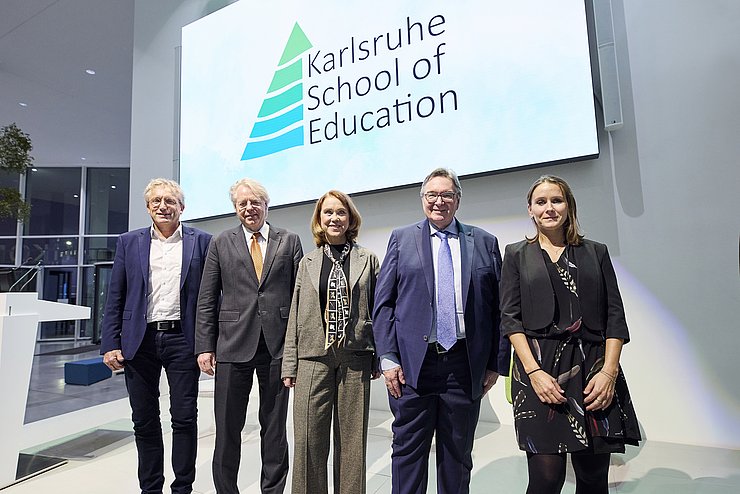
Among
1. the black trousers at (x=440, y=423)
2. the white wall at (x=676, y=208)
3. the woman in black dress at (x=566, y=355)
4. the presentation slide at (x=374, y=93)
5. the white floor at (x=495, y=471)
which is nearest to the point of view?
the woman in black dress at (x=566, y=355)

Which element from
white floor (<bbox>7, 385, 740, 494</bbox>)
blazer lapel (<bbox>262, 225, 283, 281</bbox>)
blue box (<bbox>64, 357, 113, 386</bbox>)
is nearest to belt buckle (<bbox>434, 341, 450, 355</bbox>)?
blazer lapel (<bbox>262, 225, 283, 281</bbox>)

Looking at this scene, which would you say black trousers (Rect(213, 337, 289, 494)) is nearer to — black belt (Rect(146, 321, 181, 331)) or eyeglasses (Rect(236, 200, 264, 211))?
black belt (Rect(146, 321, 181, 331))

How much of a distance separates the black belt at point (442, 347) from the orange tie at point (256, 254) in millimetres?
855

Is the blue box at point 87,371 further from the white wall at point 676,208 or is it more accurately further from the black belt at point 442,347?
the white wall at point 676,208

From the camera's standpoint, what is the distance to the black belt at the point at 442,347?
68.4 inches

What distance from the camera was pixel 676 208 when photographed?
288cm

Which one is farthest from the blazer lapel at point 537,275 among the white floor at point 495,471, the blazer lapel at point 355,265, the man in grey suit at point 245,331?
the white floor at point 495,471

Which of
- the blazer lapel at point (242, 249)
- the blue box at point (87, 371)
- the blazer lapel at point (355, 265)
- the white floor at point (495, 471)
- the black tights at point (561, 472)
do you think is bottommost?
the white floor at point (495, 471)

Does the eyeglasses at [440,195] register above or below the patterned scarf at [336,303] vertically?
above

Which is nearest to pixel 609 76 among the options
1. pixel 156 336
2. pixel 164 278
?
pixel 164 278

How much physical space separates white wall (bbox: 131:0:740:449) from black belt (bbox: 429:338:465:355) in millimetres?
1794

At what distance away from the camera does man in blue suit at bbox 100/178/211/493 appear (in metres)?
2.15

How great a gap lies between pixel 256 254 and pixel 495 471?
1.74m

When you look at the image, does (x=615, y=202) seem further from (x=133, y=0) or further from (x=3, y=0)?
(x=3, y=0)
